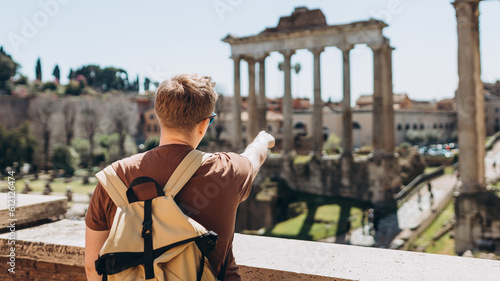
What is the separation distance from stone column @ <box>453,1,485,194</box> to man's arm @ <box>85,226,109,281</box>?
1514 centimetres

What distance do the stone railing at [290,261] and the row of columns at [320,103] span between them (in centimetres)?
2270

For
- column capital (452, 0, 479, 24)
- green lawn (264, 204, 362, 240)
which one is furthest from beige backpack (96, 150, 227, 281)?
green lawn (264, 204, 362, 240)

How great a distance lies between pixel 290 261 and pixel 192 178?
4.25 feet

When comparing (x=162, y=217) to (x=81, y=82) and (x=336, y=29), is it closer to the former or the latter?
(x=336, y=29)

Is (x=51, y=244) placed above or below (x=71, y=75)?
below

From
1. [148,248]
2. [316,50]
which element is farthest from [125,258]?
[316,50]

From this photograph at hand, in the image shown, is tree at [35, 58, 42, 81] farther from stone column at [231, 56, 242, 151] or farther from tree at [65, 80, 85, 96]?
stone column at [231, 56, 242, 151]

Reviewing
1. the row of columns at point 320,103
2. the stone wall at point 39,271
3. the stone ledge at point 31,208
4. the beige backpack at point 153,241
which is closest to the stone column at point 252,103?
the row of columns at point 320,103

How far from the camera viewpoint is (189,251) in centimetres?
193

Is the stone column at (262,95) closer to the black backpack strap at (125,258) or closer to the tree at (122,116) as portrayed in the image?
the black backpack strap at (125,258)

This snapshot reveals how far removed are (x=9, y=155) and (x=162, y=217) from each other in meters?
50.6

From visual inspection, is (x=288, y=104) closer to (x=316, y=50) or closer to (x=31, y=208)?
(x=316, y=50)

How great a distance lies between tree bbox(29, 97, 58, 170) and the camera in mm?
58188

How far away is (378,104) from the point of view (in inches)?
990
